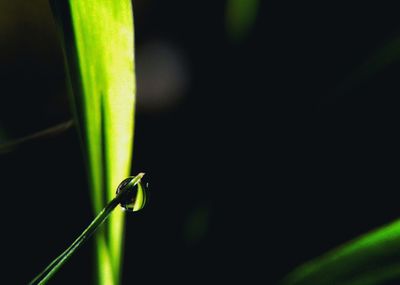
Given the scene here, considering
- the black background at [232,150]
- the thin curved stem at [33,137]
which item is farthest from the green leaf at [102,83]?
the black background at [232,150]

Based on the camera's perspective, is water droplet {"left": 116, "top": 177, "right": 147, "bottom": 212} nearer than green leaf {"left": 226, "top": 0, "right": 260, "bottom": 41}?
Yes

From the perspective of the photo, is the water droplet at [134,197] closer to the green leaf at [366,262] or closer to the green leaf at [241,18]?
the green leaf at [366,262]

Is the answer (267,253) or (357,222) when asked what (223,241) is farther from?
(357,222)

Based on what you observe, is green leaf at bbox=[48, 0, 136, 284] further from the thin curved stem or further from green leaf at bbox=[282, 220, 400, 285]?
green leaf at bbox=[282, 220, 400, 285]

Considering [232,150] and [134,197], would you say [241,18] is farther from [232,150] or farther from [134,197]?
[134,197]

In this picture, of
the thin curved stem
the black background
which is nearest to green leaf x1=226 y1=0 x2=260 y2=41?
the black background

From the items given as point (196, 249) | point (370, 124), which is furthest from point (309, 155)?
point (196, 249)
